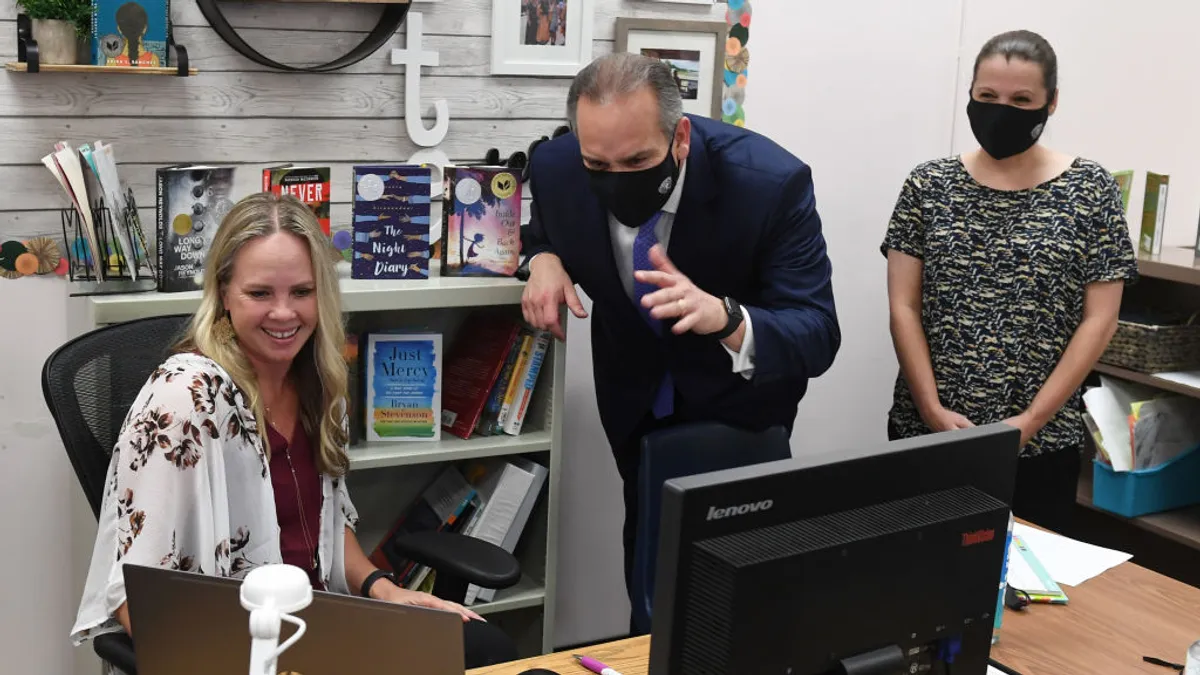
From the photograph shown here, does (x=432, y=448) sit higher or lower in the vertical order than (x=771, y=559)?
lower

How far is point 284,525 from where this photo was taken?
6.82 feet

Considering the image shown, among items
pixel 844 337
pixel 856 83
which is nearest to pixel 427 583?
pixel 844 337

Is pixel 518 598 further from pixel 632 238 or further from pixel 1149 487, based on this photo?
pixel 1149 487

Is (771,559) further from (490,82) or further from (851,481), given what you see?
(490,82)

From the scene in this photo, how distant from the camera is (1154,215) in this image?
351cm

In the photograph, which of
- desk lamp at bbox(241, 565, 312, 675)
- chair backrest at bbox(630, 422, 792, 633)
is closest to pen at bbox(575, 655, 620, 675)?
chair backrest at bbox(630, 422, 792, 633)

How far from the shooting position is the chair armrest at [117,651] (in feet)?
5.77

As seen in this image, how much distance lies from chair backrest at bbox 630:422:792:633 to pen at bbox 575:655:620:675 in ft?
1.46

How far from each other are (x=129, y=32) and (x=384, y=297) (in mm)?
716

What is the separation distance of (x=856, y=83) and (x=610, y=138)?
155 centimetres

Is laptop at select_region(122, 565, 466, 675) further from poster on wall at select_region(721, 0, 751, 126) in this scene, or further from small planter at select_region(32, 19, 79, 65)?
poster on wall at select_region(721, 0, 751, 126)

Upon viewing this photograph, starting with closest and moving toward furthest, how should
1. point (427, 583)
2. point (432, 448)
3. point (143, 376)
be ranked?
point (143, 376) → point (432, 448) → point (427, 583)

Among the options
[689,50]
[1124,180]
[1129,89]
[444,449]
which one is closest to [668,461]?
[444,449]

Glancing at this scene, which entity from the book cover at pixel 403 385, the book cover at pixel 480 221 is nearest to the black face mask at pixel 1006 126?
the book cover at pixel 480 221
